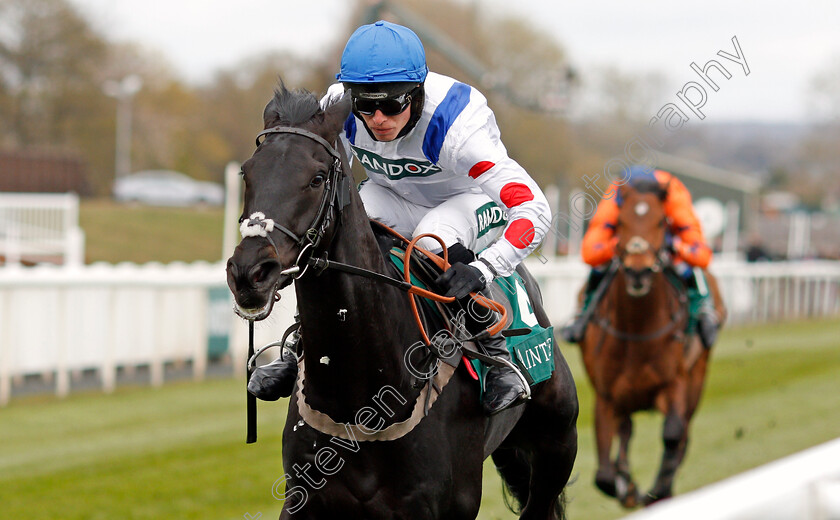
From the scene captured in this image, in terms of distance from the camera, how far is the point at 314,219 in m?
2.58

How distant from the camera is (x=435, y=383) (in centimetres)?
307

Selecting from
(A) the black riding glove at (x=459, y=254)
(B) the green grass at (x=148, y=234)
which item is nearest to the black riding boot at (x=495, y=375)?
(A) the black riding glove at (x=459, y=254)

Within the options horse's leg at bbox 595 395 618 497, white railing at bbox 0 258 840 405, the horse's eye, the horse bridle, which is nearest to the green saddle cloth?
the horse bridle

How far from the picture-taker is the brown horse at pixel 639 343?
6.12 m

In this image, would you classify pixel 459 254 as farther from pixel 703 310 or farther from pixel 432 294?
pixel 703 310

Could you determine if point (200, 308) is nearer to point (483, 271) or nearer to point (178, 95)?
point (483, 271)

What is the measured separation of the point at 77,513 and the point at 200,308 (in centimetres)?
484

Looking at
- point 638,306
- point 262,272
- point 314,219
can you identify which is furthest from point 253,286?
point 638,306

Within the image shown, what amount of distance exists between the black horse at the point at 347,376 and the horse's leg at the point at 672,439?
2.95 meters

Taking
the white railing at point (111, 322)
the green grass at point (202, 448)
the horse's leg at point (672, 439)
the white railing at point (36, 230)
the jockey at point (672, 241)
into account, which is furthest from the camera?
the white railing at point (36, 230)

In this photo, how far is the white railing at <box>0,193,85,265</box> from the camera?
1354 centimetres

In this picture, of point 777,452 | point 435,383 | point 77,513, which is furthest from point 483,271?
point 777,452

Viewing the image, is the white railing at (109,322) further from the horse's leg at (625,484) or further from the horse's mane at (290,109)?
the horse's mane at (290,109)

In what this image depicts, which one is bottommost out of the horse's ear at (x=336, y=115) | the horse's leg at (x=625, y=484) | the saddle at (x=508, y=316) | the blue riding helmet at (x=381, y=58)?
the horse's leg at (x=625, y=484)
